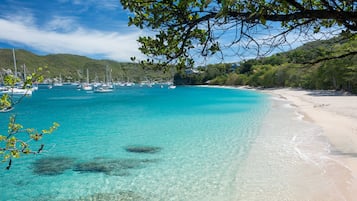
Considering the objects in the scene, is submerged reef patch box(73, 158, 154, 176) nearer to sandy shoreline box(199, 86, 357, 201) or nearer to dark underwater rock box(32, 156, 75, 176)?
dark underwater rock box(32, 156, 75, 176)

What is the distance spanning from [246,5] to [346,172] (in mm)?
9406

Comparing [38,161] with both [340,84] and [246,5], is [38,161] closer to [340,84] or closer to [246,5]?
[246,5]

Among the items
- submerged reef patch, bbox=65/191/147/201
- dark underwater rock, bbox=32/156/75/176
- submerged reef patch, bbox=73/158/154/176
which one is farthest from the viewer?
dark underwater rock, bbox=32/156/75/176

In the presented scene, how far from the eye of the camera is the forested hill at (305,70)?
3.91 meters

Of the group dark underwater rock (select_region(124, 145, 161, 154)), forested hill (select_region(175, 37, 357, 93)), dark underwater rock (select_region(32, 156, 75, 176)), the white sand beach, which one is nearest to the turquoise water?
dark underwater rock (select_region(32, 156, 75, 176))

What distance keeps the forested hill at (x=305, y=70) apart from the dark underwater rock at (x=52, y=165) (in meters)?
7.32

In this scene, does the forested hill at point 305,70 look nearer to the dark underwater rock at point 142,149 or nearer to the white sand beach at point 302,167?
the white sand beach at point 302,167

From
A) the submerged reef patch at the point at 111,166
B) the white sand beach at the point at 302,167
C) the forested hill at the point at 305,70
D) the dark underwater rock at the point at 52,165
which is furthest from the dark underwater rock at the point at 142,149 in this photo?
the white sand beach at the point at 302,167

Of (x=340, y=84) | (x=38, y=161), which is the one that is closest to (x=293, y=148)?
(x=38, y=161)

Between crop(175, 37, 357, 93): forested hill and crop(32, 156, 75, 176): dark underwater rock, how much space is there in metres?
7.32

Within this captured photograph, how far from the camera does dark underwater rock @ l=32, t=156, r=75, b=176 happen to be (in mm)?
12242

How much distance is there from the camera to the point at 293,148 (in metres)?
14.5

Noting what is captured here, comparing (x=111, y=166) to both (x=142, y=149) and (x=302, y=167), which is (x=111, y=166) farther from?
(x=302, y=167)

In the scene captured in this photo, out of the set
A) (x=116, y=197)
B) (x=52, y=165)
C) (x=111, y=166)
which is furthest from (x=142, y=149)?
(x=116, y=197)
